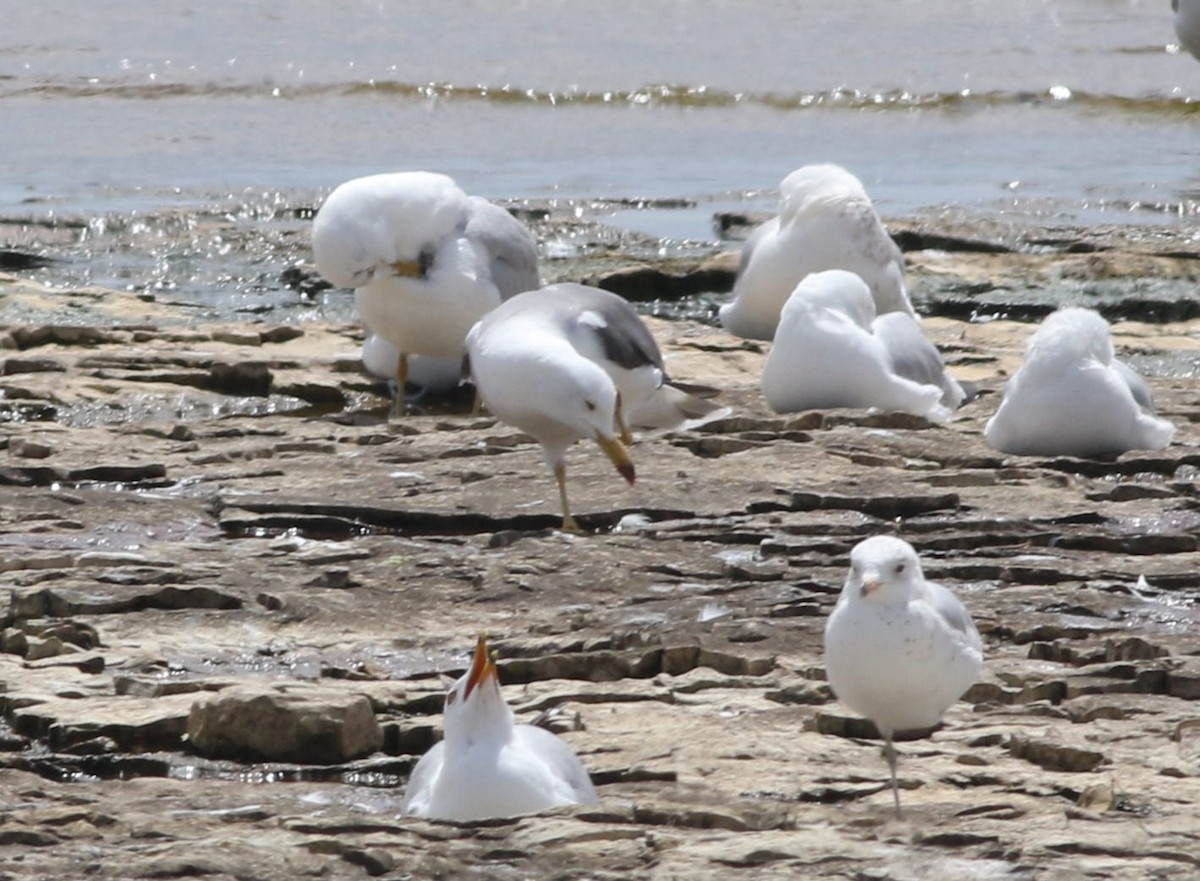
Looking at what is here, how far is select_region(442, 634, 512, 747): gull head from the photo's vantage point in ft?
12.5

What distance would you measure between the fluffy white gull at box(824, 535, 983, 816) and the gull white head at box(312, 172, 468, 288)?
12.8 feet

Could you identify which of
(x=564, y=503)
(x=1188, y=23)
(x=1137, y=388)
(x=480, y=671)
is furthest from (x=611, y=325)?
(x=1188, y=23)

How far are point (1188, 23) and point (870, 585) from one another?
497 inches

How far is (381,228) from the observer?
781 cm

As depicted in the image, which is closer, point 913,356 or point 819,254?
point 913,356

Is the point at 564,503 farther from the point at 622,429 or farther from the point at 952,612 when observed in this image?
the point at 952,612

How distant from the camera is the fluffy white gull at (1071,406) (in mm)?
6730

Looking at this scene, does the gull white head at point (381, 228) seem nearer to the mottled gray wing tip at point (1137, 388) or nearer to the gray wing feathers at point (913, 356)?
the gray wing feathers at point (913, 356)

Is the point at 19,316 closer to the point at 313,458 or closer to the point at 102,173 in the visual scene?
the point at 313,458

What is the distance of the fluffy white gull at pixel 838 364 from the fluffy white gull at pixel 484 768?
360cm

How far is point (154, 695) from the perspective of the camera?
467 centimetres

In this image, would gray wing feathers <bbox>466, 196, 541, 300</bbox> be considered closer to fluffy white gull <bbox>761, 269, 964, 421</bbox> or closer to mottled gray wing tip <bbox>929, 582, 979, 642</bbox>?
fluffy white gull <bbox>761, 269, 964, 421</bbox>

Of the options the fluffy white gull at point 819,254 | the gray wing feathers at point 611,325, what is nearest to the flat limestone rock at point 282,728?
the gray wing feathers at point 611,325

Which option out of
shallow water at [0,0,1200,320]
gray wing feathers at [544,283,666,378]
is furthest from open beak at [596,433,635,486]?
shallow water at [0,0,1200,320]
